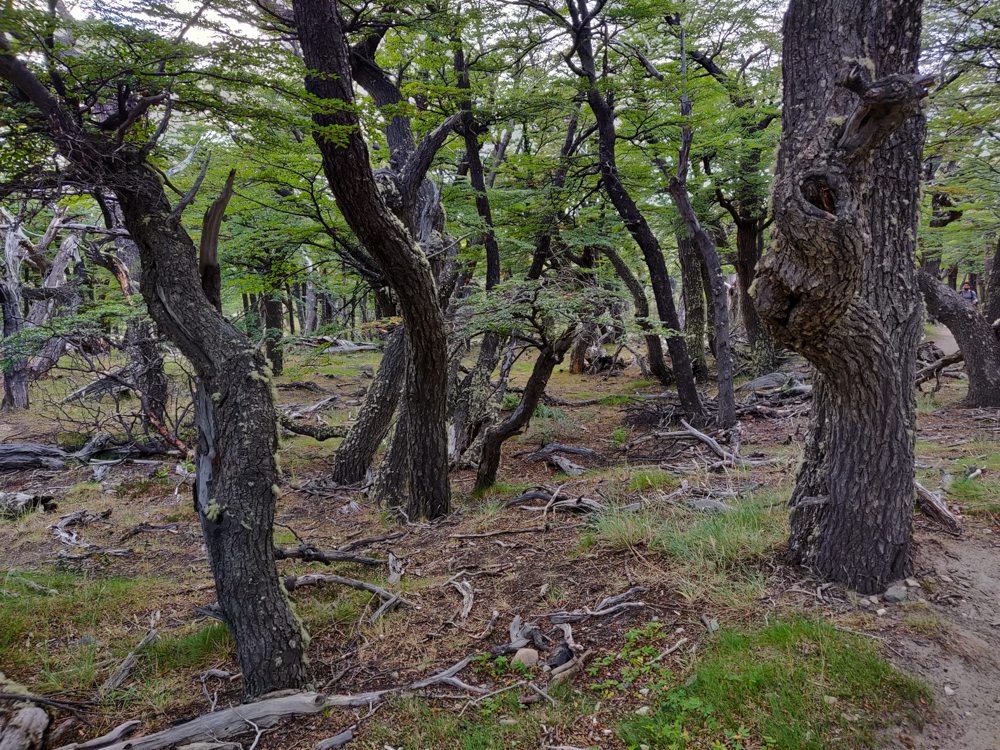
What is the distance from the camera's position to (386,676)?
314 cm

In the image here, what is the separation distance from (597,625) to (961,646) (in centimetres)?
190

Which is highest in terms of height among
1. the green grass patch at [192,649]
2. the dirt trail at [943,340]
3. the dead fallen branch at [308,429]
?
the dirt trail at [943,340]

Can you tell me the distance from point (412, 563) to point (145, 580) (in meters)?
2.30

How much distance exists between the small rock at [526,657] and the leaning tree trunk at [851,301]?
6.24ft

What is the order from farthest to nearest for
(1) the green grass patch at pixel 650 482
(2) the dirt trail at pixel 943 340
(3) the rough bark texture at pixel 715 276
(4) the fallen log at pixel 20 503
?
A: 1. (2) the dirt trail at pixel 943 340
2. (3) the rough bark texture at pixel 715 276
3. (4) the fallen log at pixel 20 503
4. (1) the green grass patch at pixel 650 482

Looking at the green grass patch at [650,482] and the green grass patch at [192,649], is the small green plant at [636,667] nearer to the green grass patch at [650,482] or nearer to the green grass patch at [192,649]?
the green grass patch at [192,649]

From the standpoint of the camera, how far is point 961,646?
2.82 m

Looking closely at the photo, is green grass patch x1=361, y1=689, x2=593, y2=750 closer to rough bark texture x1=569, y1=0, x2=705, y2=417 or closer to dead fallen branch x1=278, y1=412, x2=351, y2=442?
dead fallen branch x1=278, y1=412, x2=351, y2=442

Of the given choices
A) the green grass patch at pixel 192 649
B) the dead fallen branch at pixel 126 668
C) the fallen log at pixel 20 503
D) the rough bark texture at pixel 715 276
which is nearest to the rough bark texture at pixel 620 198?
the rough bark texture at pixel 715 276

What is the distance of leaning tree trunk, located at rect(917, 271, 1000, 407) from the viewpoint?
8.58 metres

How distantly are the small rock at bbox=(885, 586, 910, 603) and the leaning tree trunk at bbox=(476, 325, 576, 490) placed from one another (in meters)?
3.52

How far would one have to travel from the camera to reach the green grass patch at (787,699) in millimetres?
2385

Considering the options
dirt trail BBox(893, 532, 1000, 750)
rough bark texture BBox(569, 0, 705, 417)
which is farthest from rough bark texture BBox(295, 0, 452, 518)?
dirt trail BBox(893, 532, 1000, 750)

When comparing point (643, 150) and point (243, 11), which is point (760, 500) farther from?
point (643, 150)
